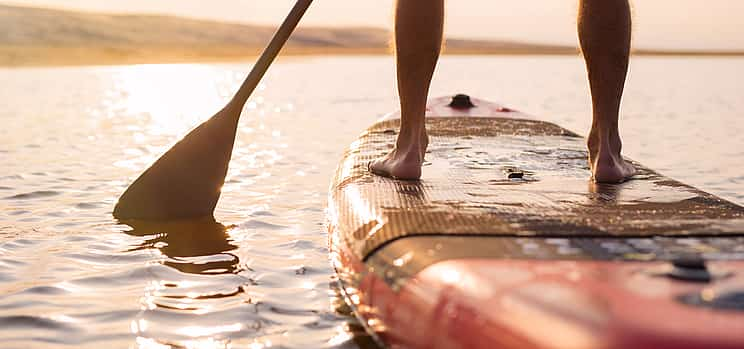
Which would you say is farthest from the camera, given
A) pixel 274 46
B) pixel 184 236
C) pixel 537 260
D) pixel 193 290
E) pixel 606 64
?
pixel 274 46

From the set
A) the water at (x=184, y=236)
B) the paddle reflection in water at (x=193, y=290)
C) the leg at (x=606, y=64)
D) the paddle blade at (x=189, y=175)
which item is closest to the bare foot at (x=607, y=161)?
the leg at (x=606, y=64)

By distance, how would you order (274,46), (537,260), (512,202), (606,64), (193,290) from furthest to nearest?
(274,46) → (606,64) → (193,290) → (512,202) → (537,260)

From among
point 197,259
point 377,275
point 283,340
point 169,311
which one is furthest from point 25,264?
point 377,275

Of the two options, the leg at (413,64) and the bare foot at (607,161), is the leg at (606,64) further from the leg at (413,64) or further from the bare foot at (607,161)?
the leg at (413,64)

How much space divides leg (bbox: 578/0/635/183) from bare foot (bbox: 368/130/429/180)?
1.94 ft

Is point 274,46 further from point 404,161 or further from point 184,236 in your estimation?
point 404,161

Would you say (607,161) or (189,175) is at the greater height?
(607,161)

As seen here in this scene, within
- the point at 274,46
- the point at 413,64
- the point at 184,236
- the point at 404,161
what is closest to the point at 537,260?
the point at 404,161

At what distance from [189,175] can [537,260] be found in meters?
2.10

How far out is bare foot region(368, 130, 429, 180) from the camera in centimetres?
269

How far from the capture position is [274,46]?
11.1 feet

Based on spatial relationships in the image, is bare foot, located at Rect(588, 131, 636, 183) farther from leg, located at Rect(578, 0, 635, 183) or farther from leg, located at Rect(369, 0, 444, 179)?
leg, located at Rect(369, 0, 444, 179)

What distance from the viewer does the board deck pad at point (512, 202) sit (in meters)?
1.88

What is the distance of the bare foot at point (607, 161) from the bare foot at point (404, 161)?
0.58 meters
